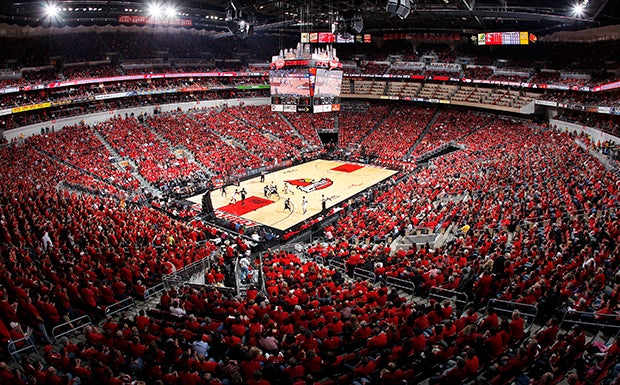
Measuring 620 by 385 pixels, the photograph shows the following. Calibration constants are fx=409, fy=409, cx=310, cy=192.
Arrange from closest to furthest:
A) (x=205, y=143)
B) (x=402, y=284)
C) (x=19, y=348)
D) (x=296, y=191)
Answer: (x=19, y=348), (x=402, y=284), (x=296, y=191), (x=205, y=143)

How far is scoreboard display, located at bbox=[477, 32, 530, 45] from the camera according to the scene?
133ft

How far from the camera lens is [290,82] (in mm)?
30344

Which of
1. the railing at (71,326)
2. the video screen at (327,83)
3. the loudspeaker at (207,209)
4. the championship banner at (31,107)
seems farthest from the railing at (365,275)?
the championship banner at (31,107)

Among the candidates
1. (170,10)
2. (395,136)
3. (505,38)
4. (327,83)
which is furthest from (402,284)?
(505,38)

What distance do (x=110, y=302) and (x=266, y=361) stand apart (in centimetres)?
559

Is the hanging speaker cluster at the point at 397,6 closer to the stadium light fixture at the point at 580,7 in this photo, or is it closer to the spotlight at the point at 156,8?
the stadium light fixture at the point at 580,7

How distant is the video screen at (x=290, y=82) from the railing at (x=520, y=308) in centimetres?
2266

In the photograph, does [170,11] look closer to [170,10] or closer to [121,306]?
[170,10]

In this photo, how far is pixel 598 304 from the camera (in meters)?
9.24

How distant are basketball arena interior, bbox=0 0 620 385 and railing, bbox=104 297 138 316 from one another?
74 millimetres

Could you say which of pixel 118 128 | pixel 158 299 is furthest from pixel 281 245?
pixel 118 128

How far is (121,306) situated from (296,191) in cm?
2257

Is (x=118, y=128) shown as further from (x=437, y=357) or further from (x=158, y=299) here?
(x=437, y=357)

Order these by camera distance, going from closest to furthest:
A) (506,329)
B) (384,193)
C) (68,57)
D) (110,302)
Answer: (506,329)
(110,302)
(384,193)
(68,57)
